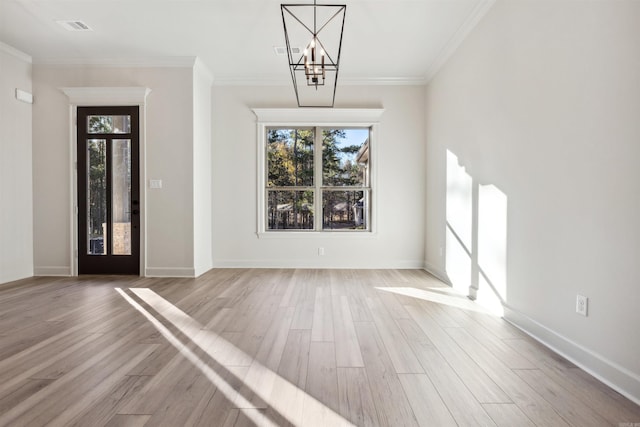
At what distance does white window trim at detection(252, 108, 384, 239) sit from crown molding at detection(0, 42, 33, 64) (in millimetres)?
3198

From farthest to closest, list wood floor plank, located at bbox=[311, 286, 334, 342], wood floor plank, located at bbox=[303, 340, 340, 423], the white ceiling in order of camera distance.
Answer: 1. the white ceiling
2. wood floor plank, located at bbox=[311, 286, 334, 342]
3. wood floor plank, located at bbox=[303, 340, 340, 423]

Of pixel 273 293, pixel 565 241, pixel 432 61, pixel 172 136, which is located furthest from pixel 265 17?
pixel 565 241

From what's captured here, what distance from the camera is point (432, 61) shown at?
488cm

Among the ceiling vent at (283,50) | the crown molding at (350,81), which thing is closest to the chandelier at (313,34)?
the ceiling vent at (283,50)

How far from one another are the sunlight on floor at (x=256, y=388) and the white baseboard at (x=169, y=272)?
2.01m

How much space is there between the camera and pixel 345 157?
579cm

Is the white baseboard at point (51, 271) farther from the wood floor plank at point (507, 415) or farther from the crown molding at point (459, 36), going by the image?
the crown molding at point (459, 36)

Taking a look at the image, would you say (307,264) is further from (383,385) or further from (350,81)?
(383,385)

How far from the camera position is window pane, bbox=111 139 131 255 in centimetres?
493

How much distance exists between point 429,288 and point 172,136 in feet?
13.5

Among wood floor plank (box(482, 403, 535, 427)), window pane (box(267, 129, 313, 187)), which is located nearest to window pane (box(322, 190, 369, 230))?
window pane (box(267, 129, 313, 187))

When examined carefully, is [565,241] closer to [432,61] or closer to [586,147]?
[586,147]

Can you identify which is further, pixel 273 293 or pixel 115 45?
pixel 115 45

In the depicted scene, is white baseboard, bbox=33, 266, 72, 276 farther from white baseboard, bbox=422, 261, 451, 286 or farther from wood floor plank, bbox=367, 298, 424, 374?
white baseboard, bbox=422, 261, 451, 286
